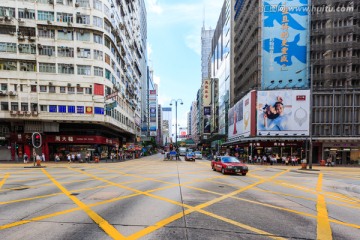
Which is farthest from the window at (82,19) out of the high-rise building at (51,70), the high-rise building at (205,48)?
the high-rise building at (205,48)

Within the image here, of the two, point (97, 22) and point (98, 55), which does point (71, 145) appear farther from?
point (97, 22)

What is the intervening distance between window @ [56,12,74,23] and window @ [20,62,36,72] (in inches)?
345

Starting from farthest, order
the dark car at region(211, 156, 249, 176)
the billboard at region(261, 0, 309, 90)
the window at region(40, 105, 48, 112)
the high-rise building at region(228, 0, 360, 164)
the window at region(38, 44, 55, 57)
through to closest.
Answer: the billboard at region(261, 0, 309, 90)
the high-rise building at region(228, 0, 360, 164)
the window at region(38, 44, 55, 57)
the window at region(40, 105, 48, 112)
the dark car at region(211, 156, 249, 176)

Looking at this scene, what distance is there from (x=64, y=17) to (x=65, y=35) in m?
2.98

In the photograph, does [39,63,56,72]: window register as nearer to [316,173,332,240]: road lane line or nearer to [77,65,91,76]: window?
[77,65,91,76]: window

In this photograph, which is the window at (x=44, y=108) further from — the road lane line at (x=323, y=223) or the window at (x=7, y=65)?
the road lane line at (x=323, y=223)

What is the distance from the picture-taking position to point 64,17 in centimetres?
3956

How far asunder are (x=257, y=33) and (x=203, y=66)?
130691mm

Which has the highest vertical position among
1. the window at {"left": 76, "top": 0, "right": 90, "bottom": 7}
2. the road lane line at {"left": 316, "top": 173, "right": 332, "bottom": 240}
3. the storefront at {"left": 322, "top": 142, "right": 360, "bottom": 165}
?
the window at {"left": 76, "top": 0, "right": 90, "bottom": 7}

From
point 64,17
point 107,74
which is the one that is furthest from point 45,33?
point 107,74

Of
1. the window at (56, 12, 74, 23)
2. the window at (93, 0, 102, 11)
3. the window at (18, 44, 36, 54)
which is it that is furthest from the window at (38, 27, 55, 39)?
the window at (93, 0, 102, 11)

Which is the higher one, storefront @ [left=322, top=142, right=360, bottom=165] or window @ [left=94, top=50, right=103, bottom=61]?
window @ [left=94, top=50, right=103, bottom=61]

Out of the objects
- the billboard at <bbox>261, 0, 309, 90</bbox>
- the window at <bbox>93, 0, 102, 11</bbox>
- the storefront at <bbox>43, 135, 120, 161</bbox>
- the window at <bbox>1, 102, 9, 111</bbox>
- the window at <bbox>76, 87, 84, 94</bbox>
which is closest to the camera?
the window at <bbox>1, 102, 9, 111</bbox>

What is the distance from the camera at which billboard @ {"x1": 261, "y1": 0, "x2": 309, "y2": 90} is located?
149 feet
